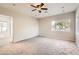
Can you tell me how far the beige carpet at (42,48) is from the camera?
2.16m

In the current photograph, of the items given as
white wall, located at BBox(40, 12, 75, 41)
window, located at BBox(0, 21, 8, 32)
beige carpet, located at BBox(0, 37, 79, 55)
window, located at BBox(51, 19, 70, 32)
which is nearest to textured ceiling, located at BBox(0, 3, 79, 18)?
white wall, located at BBox(40, 12, 75, 41)

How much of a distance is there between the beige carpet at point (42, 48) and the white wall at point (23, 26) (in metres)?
0.17

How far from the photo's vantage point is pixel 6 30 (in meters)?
2.22

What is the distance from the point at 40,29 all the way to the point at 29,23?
29 centimetres

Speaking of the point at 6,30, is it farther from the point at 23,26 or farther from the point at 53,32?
the point at 53,32

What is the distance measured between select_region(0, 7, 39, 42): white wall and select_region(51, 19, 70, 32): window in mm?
398

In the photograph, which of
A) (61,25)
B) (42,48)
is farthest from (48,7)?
(42,48)

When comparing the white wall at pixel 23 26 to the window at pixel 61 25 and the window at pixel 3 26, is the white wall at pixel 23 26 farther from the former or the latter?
the window at pixel 61 25

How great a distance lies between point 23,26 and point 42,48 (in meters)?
0.66

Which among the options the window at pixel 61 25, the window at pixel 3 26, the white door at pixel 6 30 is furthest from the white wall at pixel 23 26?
the window at pixel 61 25

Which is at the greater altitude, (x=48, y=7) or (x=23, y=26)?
(x=48, y=7)

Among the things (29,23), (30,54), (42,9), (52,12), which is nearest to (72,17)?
(52,12)

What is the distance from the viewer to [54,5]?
215 centimetres

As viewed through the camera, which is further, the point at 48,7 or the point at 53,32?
the point at 53,32
